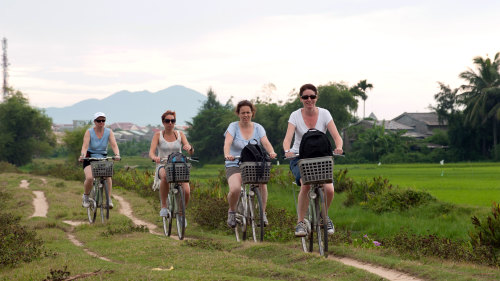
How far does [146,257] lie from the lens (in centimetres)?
934

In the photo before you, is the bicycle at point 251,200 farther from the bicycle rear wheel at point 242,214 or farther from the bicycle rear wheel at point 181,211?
the bicycle rear wheel at point 181,211

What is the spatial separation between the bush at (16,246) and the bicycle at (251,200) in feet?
10.4

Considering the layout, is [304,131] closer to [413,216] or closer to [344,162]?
[413,216]

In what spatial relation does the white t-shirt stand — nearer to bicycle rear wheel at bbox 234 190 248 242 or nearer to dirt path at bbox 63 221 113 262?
bicycle rear wheel at bbox 234 190 248 242

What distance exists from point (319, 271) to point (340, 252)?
60.6 inches

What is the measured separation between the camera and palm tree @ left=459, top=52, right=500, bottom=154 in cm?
5816

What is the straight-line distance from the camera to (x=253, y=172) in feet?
Result: 31.8

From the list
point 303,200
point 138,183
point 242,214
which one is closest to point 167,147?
point 242,214

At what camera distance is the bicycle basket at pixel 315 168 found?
311 inches

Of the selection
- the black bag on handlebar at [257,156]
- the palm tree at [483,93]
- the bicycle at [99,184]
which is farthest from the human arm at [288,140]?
the palm tree at [483,93]

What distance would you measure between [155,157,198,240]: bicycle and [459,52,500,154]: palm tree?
49.8 meters

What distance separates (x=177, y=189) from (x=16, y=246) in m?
2.80

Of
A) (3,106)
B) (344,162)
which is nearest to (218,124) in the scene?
(344,162)

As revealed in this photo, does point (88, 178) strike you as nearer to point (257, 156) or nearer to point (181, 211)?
point (181, 211)
